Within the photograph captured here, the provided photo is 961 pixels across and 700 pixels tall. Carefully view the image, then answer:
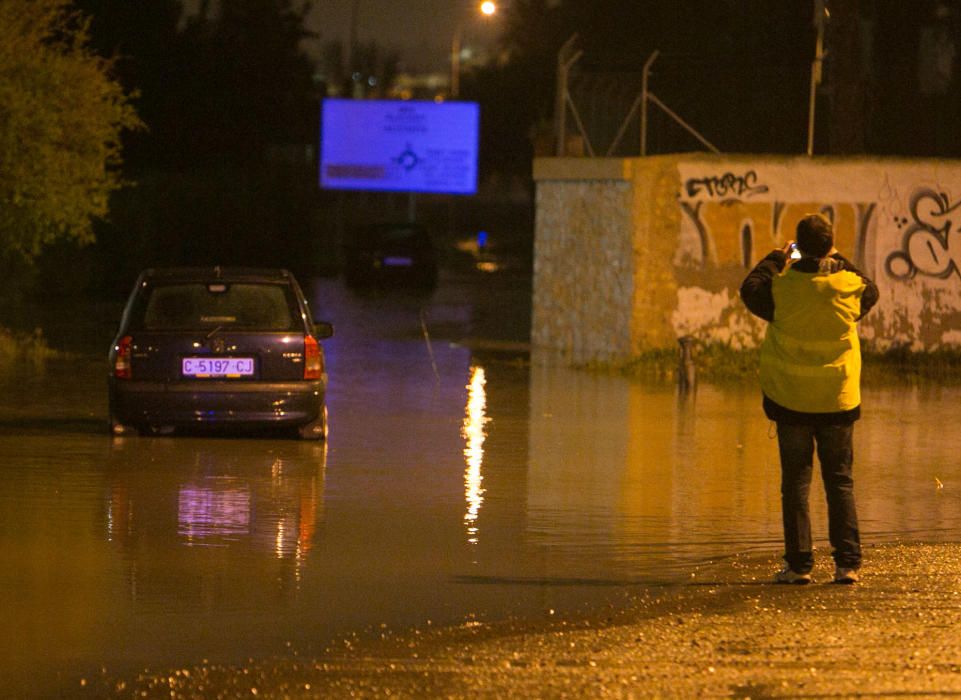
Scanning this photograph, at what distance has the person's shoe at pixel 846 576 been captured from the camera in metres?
8.48

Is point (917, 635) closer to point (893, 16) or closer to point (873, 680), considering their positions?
point (873, 680)

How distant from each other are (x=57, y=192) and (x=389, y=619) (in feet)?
47.9

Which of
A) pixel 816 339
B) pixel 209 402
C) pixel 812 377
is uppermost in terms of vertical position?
pixel 816 339

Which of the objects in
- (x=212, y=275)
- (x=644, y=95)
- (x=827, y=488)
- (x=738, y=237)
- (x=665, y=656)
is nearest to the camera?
(x=665, y=656)

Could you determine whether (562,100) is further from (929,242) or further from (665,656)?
(665,656)

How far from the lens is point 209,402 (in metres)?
12.7

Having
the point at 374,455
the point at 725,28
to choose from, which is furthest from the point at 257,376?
the point at 725,28

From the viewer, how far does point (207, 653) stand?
7.04 metres

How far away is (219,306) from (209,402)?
0.82m

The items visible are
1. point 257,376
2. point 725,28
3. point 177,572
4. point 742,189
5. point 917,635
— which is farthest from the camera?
point 725,28

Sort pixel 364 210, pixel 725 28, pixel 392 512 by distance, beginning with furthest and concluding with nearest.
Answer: pixel 364 210 < pixel 725 28 < pixel 392 512

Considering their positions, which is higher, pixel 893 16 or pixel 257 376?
pixel 893 16

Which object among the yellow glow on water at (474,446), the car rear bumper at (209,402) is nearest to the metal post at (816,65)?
the yellow glow on water at (474,446)

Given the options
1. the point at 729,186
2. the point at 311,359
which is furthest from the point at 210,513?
the point at 729,186
